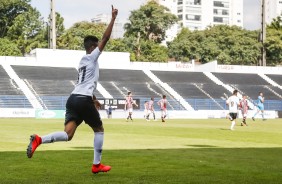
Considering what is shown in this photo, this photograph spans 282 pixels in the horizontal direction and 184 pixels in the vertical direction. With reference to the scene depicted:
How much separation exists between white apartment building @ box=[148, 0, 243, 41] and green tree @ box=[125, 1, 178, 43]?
74.4 meters

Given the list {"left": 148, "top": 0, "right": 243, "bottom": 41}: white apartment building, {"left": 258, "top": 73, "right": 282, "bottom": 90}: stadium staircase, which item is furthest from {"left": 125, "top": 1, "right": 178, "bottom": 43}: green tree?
A: {"left": 148, "top": 0, "right": 243, "bottom": 41}: white apartment building

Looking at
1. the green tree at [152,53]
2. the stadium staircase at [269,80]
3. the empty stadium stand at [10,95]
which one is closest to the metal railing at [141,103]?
the empty stadium stand at [10,95]

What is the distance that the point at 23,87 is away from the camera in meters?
60.3

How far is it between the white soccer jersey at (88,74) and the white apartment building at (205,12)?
175 m

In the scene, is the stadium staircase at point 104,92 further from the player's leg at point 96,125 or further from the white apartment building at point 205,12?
the white apartment building at point 205,12

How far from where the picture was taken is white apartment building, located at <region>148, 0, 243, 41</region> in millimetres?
185750

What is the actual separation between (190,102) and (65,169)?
51.9 metres

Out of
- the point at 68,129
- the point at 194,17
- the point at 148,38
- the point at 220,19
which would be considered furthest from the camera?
the point at 220,19

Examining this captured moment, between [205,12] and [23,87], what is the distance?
446 ft

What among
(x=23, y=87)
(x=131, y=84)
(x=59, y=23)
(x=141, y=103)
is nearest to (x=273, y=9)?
(x=59, y=23)

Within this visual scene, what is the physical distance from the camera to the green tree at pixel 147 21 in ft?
350

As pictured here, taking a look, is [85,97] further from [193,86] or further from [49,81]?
[193,86]

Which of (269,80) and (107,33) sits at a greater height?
(107,33)

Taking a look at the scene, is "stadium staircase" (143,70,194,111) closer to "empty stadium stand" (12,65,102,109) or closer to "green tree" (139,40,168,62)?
"empty stadium stand" (12,65,102,109)
